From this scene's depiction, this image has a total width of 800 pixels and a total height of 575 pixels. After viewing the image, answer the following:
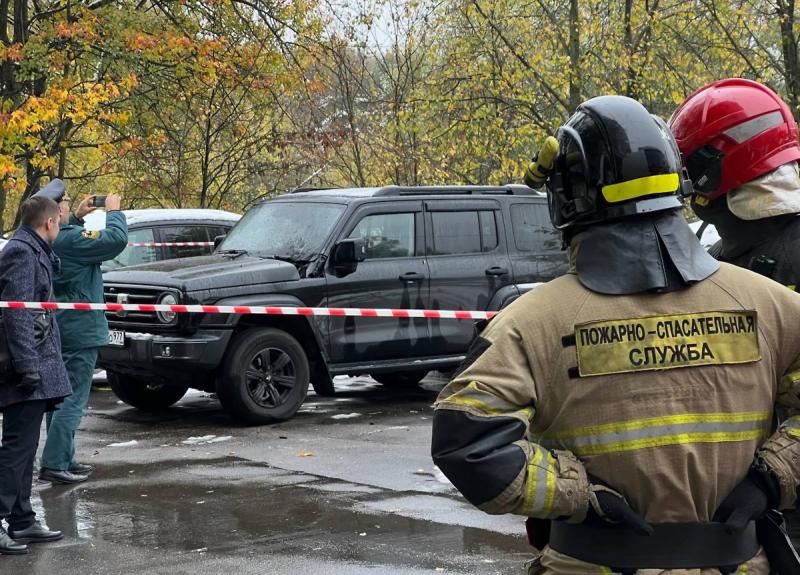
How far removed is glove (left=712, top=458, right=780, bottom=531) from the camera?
2.28m

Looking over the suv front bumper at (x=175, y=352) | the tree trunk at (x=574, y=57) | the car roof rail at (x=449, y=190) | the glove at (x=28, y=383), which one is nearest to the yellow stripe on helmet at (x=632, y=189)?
the glove at (x=28, y=383)

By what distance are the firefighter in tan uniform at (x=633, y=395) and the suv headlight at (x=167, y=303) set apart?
763cm

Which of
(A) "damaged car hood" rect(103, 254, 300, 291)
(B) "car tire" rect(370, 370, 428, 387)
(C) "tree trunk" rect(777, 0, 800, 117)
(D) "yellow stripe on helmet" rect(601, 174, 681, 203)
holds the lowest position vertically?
(B) "car tire" rect(370, 370, 428, 387)

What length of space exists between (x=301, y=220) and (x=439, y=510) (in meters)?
4.51

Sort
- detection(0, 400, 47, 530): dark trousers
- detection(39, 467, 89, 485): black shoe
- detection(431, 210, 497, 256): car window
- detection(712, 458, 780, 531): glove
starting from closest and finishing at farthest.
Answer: detection(712, 458, 780, 531): glove → detection(0, 400, 47, 530): dark trousers → detection(39, 467, 89, 485): black shoe → detection(431, 210, 497, 256): car window

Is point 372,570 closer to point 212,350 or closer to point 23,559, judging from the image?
point 23,559

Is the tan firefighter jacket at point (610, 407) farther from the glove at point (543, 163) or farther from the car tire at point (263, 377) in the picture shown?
the car tire at point (263, 377)

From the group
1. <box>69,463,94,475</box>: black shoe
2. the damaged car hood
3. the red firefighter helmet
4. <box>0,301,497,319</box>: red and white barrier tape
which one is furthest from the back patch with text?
the damaged car hood

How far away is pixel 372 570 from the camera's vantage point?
5711 millimetres

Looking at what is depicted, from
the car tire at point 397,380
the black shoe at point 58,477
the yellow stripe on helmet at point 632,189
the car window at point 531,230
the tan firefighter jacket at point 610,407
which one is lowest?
the black shoe at point 58,477

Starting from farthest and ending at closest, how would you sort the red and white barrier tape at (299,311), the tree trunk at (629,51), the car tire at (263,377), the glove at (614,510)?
the tree trunk at (629,51), the car tire at (263,377), the red and white barrier tape at (299,311), the glove at (614,510)

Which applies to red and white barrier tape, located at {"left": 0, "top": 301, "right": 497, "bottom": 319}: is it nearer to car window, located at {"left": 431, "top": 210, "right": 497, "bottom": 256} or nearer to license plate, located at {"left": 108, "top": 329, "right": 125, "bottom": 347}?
license plate, located at {"left": 108, "top": 329, "right": 125, "bottom": 347}

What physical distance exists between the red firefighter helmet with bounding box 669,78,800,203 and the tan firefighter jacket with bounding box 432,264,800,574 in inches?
41.8

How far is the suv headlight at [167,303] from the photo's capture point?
9.72m
